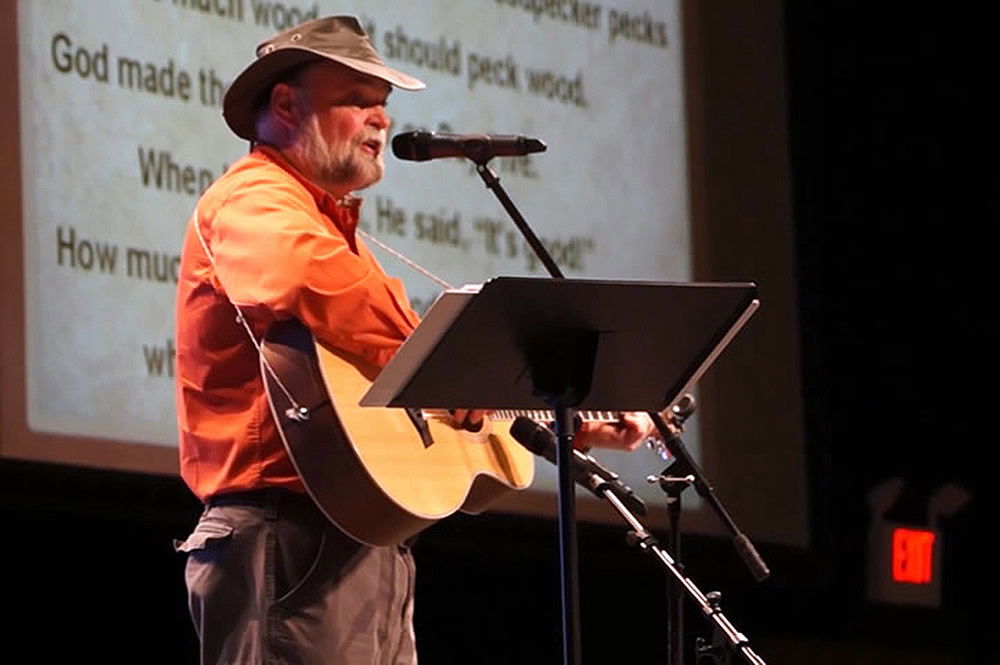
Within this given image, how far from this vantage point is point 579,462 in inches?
118

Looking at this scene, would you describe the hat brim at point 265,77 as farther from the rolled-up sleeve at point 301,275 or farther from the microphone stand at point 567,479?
the microphone stand at point 567,479

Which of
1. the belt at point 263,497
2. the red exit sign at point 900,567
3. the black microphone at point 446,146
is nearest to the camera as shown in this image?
the belt at point 263,497

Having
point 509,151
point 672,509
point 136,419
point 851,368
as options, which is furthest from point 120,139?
point 851,368

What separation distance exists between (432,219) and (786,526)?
162cm

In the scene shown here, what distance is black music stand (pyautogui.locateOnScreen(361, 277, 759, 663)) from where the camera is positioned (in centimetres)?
254

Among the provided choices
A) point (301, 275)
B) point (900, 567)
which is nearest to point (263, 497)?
point (301, 275)

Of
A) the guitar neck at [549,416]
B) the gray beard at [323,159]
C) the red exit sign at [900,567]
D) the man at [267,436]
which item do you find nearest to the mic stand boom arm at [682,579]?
the guitar neck at [549,416]

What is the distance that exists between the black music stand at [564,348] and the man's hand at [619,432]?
0.44 m

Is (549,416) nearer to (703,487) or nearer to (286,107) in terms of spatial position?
(703,487)

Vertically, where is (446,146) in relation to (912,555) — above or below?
above

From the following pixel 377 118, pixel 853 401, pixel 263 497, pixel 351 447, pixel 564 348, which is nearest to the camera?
pixel 564 348

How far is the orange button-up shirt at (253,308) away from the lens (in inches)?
113

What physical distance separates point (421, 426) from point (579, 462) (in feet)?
0.84

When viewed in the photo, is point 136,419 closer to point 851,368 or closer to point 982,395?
point 851,368
